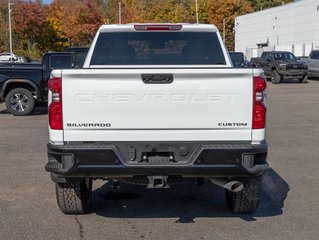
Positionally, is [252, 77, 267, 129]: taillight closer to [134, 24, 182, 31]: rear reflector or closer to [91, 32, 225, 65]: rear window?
[91, 32, 225, 65]: rear window

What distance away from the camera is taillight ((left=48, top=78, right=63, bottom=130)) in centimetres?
492

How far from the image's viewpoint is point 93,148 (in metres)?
4.90

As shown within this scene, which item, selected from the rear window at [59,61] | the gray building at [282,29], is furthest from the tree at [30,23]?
the rear window at [59,61]

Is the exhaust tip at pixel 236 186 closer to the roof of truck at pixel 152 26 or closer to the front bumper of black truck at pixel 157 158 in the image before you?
the front bumper of black truck at pixel 157 158

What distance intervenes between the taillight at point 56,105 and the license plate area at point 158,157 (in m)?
0.84

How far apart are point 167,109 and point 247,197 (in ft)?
4.89

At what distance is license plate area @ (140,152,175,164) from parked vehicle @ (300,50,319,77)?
90.9ft

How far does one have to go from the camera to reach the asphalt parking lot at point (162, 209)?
211 inches

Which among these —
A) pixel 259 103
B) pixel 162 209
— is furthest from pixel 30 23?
pixel 259 103

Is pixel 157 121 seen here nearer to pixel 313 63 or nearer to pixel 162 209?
pixel 162 209

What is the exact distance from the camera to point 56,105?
16.2 ft

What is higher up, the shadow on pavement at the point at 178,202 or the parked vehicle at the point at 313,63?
the parked vehicle at the point at 313,63

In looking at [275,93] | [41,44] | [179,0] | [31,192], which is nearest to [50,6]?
[41,44]

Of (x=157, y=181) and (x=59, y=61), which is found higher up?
(x=59, y=61)
